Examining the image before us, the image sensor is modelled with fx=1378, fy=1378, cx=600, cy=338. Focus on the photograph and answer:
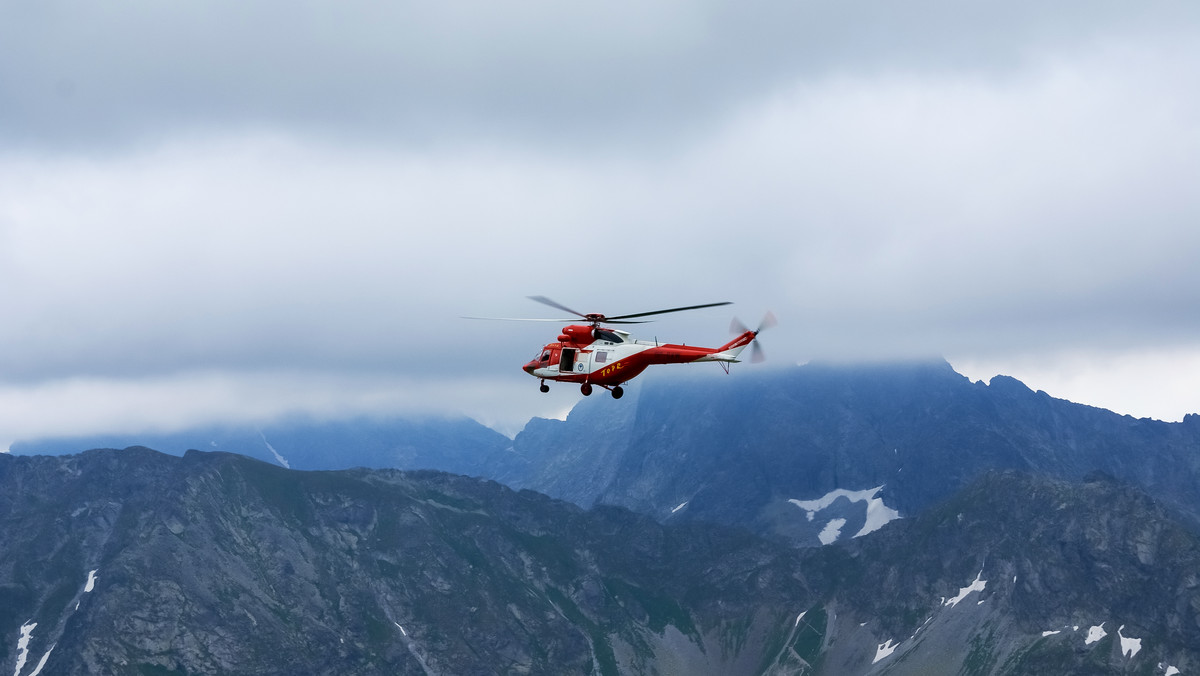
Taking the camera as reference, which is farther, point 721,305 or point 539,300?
point 539,300

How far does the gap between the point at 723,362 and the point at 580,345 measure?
1894 cm

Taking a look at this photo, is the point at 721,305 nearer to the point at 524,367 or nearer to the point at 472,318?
the point at 472,318

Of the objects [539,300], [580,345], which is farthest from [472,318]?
[580,345]

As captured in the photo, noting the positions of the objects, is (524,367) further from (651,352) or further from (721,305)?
(721,305)

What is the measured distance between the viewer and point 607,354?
584ft

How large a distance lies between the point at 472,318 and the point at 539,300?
37.6 ft

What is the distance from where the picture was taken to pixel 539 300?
16462cm

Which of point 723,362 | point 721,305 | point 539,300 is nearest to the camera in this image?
point 721,305

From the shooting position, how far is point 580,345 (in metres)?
Result: 180

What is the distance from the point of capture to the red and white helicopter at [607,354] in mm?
174125

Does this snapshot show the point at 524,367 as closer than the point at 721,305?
No

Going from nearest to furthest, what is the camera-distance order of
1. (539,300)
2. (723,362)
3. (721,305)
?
(721,305)
(539,300)
(723,362)

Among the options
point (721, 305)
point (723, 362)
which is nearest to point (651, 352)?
point (723, 362)

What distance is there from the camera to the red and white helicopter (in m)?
174
